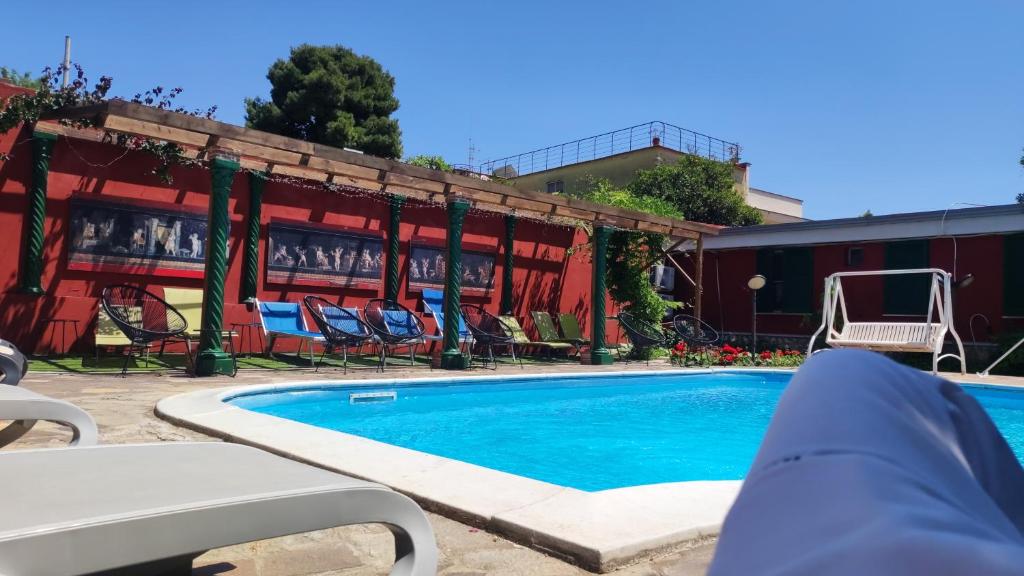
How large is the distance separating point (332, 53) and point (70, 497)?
31499mm

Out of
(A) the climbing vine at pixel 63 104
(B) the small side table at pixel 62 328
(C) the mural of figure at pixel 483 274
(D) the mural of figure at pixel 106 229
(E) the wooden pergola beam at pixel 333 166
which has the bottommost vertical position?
(B) the small side table at pixel 62 328

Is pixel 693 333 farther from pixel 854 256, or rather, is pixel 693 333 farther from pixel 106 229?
pixel 106 229

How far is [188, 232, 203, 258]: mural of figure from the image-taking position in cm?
945

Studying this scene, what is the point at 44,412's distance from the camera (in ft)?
7.11

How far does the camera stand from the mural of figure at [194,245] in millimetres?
9445

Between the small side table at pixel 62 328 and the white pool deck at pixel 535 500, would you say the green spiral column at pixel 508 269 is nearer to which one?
the small side table at pixel 62 328

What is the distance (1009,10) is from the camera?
9.98 m

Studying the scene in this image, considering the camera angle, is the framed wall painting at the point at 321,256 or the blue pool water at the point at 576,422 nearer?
the blue pool water at the point at 576,422

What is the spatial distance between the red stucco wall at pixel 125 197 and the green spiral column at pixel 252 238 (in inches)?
3.3

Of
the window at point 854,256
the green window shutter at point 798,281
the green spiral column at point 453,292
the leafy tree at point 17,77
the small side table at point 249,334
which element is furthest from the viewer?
the leafy tree at point 17,77

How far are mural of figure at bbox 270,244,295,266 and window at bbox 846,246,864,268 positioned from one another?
456 inches

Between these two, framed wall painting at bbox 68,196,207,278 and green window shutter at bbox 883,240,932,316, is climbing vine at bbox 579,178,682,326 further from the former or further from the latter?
framed wall painting at bbox 68,196,207,278

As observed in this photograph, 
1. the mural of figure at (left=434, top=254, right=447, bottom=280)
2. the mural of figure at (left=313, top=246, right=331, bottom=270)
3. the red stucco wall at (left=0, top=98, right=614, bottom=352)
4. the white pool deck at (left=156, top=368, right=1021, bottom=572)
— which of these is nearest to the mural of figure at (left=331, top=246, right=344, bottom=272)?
the mural of figure at (left=313, top=246, right=331, bottom=270)

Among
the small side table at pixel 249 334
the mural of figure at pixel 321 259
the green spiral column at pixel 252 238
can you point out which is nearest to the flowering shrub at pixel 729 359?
the mural of figure at pixel 321 259
